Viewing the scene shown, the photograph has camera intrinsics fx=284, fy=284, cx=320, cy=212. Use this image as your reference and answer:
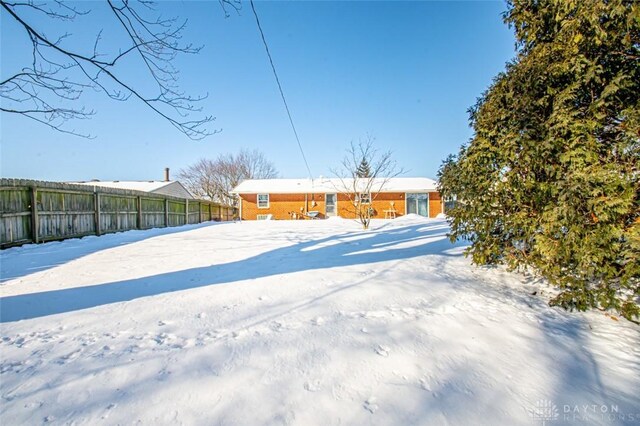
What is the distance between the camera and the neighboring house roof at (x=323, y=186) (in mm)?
20750

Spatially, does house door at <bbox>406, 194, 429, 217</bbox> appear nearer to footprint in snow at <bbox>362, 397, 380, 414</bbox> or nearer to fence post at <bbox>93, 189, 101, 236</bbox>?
fence post at <bbox>93, 189, 101, 236</bbox>

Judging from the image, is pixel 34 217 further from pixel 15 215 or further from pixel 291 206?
pixel 291 206

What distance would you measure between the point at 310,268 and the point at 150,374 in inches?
113

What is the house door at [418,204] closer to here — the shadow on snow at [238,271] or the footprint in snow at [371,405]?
the shadow on snow at [238,271]

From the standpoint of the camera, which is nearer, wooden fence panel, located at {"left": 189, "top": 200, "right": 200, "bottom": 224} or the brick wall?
wooden fence panel, located at {"left": 189, "top": 200, "right": 200, "bottom": 224}

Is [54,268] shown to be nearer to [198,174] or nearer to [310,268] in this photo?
[310,268]

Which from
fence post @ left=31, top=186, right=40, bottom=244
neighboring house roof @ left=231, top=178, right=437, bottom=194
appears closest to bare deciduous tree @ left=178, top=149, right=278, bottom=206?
neighboring house roof @ left=231, top=178, right=437, bottom=194

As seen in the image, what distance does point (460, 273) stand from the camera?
4.39 meters

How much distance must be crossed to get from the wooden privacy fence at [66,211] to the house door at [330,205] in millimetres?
11369

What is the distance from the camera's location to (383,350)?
2.28 m

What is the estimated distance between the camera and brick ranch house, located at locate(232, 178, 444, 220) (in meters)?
21.0

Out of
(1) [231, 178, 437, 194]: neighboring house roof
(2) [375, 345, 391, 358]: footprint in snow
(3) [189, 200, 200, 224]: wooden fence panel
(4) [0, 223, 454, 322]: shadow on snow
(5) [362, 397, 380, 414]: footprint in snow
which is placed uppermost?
(1) [231, 178, 437, 194]: neighboring house roof

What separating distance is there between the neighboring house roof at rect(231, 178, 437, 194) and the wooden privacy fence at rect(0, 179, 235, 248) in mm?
9114

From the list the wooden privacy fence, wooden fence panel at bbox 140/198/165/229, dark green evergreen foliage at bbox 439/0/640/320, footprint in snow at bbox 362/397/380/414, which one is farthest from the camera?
wooden fence panel at bbox 140/198/165/229
